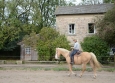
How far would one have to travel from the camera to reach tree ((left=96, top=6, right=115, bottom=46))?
20541 millimetres

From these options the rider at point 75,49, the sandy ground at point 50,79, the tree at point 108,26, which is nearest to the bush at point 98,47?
the tree at point 108,26

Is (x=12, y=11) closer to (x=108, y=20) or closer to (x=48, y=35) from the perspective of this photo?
(x=48, y=35)

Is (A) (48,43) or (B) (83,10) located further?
(B) (83,10)

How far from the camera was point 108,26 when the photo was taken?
67.5 feet

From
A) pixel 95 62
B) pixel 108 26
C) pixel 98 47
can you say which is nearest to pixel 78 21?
pixel 98 47

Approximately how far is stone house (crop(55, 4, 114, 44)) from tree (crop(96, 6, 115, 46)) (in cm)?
560

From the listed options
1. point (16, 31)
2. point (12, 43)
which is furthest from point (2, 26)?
point (12, 43)

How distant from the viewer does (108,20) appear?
21.6 meters

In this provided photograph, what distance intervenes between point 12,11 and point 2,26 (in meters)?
2.99

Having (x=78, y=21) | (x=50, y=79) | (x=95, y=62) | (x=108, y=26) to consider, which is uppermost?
(x=78, y=21)

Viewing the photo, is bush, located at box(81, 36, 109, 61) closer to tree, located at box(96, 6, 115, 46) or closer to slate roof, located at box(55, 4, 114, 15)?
tree, located at box(96, 6, 115, 46)

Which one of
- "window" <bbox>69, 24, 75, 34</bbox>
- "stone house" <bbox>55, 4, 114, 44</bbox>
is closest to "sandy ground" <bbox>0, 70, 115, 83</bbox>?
"stone house" <bbox>55, 4, 114, 44</bbox>

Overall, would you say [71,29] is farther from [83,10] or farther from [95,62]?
[95,62]

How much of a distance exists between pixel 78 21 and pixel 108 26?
28.2ft
